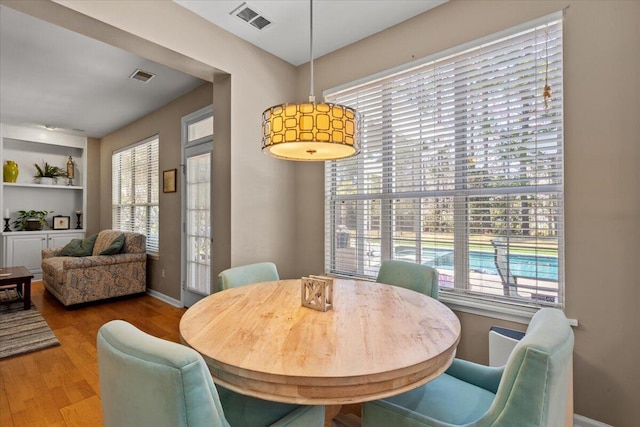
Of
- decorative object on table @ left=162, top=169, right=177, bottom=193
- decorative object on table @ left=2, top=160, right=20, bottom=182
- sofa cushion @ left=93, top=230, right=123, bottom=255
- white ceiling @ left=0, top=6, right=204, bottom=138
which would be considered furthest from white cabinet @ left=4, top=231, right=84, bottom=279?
decorative object on table @ left=162, top=169, right=177, bottom=193

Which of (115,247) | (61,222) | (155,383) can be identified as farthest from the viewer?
(61,222)

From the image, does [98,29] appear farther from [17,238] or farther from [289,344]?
[17,238]

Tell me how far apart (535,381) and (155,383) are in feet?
3.26

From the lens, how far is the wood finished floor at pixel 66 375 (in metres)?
1.92

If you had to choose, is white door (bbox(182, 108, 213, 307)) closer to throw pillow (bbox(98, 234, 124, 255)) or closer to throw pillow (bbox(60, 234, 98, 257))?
throw pillow (bbox(98, 234, 124, 255))

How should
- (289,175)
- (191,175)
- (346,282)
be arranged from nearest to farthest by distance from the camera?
(346,282), (289,175), (191,175)

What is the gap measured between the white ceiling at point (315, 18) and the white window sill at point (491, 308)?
2.16 m

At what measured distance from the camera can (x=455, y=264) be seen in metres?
2.25

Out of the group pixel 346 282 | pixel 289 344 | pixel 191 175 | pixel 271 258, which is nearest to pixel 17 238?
pixel 191 175

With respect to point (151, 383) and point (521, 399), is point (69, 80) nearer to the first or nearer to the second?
point (151, 383)

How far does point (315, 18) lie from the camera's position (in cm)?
243

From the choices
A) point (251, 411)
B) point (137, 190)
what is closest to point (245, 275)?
point (251, 411)

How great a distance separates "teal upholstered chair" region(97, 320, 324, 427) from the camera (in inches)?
29.2

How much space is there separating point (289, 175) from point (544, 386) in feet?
8.77
